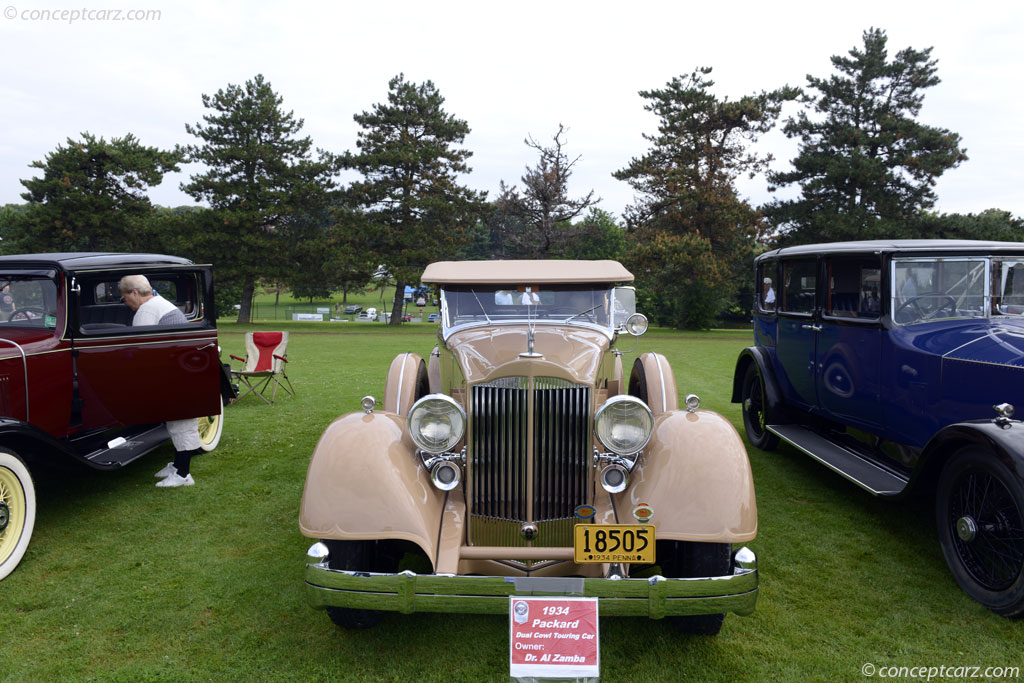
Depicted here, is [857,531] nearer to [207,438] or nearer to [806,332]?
[806,332]

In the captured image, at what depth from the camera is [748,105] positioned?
27625 millimetres

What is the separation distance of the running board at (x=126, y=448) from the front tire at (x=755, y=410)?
6.22 m

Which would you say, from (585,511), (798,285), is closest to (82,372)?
(585,511)

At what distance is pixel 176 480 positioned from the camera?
5668 millimetres

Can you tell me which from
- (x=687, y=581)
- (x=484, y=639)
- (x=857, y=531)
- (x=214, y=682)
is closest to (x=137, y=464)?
(x=214, y=682)

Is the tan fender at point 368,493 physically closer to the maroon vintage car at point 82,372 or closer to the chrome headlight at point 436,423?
the chrome headlight at point 436,423

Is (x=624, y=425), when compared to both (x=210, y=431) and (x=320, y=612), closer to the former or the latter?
(x=320, y=612)

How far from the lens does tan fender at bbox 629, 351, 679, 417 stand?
4.52m

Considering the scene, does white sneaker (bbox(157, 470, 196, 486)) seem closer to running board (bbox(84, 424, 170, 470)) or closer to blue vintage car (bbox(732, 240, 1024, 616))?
running board (bbox(84, 424, 170, 470))

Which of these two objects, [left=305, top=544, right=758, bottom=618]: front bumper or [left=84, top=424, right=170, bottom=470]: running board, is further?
[left=84, top=424, right=170, bottom=470]: running board

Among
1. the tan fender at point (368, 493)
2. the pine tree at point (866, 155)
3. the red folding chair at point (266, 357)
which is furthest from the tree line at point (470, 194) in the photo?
the tan fender at point (368, 493)

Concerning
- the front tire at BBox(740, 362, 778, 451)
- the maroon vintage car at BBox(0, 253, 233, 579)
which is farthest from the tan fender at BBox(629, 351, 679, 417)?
the maroon vintage car at BBox(0, 253, 233, 579)

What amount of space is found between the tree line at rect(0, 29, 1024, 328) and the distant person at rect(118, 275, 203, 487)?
827 inches

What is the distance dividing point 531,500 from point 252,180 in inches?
1255
